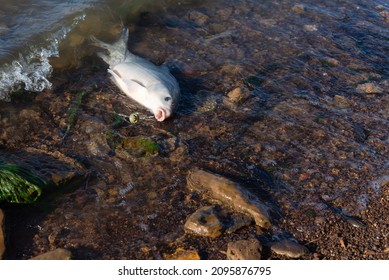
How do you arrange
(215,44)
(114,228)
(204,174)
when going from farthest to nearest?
(215,44) < (204,174) < (114,228)

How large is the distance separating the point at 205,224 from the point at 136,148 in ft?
5.67

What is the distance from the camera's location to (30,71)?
7.52 metres

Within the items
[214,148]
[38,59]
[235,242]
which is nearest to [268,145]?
[214,148]

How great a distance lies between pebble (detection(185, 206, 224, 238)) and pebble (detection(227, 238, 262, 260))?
23 centimetres

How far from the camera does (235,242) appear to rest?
4883 millimetres

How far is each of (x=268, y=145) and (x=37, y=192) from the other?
3.26 m

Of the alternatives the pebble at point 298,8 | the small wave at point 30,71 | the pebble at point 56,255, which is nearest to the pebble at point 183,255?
the pebble at point 56,255

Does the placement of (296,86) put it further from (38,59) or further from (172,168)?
(38,59)

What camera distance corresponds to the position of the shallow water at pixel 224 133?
199 inches

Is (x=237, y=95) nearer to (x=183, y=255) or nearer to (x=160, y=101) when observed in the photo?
(x=160, y=101)

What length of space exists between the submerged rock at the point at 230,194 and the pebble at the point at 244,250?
38 centimetres

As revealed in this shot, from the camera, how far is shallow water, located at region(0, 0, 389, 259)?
505 cm

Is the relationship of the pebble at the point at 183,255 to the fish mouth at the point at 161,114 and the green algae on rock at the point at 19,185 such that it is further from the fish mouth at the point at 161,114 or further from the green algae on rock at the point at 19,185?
the fish mouth at the point at 161,114

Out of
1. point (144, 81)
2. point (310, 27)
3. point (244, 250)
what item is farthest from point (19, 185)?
point (310, 27)
